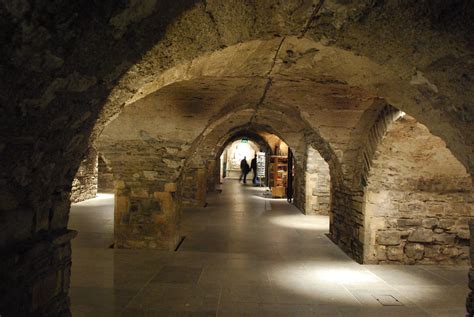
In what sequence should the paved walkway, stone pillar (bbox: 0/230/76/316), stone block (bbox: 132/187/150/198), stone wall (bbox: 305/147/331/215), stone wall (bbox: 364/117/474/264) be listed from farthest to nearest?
stone wall (bbox: 305/147/331/215) < stone block (bbox: 132/187/150/198) < stone wall (bbox: 364/117/474/264) < the paved walkway < stone pillar (bbox: 0/230/76/316)

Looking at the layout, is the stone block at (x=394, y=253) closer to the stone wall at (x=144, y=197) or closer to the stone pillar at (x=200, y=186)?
the stone wall at (x=144, y=197)

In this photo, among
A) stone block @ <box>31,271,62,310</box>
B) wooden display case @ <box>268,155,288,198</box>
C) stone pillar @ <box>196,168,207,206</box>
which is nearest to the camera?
stone block @ <box>31,271,62,310</box>

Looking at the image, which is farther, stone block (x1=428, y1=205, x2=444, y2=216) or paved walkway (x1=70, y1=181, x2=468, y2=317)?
stone block (x1=428, y1=205, x2=444, y2=216)

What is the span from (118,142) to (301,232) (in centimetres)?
446

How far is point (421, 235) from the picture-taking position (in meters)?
5.55

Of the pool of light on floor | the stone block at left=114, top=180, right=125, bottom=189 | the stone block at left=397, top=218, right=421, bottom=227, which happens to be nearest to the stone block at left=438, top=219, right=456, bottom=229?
the stone block at left=397, top=218, right=421, bottom=227

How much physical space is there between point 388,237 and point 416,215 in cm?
56

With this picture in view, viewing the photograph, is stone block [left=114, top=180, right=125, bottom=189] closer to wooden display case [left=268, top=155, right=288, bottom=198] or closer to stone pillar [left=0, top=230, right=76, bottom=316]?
stone pillar [left=0, top=230, right=76, bottom=316]

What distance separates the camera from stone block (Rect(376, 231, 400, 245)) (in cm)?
556

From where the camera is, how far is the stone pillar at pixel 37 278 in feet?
5.65

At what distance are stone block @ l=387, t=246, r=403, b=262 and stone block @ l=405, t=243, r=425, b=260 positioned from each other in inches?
4.6

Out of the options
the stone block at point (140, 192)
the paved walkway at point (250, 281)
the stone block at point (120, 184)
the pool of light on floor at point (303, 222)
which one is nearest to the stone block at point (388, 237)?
the paved walkway at point (250, 281)

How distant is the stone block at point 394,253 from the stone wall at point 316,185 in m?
4.93

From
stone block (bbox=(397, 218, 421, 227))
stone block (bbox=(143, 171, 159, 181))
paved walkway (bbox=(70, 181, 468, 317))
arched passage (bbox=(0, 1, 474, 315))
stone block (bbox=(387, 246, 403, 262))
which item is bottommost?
paved walkway (bbox=(70, 181, 468, 317))
